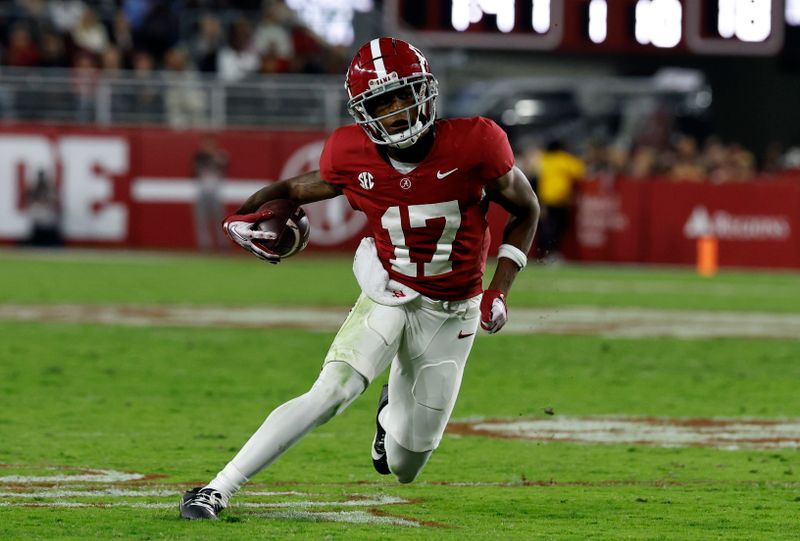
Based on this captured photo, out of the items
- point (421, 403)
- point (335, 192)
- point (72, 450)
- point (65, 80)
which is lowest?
point (65, 80)

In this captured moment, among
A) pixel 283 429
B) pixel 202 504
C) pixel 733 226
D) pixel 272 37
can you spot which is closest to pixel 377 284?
pixel 283 429

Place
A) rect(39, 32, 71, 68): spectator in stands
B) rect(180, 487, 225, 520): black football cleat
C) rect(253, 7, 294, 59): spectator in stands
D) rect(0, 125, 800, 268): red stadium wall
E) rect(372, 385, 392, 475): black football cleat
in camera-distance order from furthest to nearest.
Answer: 1. rect(253, 7, 294, 59): spectator in stands
2. rect(39, 32, 71, 68): spectator in stands
3. rect(0, 125, 800, 268): red stadium wall
4. rect(372, 385, 392, 475): black football cleat
5. rect(180, 487, 225, 520): black football cleat

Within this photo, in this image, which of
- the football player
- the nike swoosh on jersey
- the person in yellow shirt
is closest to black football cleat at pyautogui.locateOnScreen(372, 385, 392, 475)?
the football player

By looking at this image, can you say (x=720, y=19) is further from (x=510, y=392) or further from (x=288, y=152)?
(x=510, y=392)

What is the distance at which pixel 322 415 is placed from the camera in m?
5.59

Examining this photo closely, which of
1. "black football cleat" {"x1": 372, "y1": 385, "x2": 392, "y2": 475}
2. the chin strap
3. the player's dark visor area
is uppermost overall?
the player's dark visor area

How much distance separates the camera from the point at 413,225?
19.7 ft

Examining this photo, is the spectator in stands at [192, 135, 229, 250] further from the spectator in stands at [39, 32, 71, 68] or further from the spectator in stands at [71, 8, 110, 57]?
the spectator in stands at [39, 32, 71, 68]

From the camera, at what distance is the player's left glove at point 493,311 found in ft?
19.0

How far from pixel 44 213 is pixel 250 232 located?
17.2 meters

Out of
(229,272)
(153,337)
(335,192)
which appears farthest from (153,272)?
(335,192)

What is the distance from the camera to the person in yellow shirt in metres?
22.3

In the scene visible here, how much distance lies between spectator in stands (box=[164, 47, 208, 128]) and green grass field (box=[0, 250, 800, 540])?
7.16 metres

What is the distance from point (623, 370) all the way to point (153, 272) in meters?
9.31
